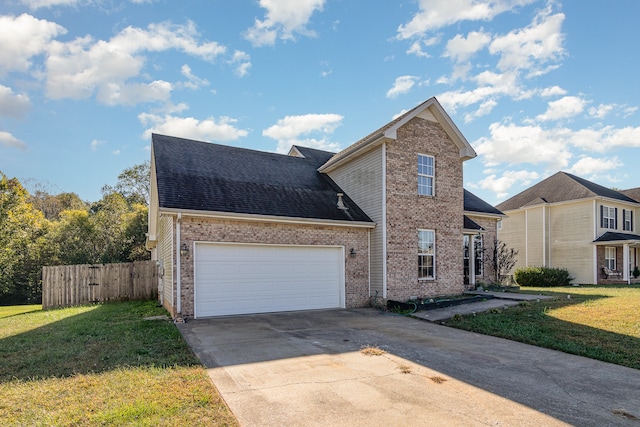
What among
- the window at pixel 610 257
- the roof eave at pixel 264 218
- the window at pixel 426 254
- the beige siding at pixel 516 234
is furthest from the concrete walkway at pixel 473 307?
the window at pixel 610 257

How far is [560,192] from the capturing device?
1014 inches

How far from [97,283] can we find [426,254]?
46.7 feet

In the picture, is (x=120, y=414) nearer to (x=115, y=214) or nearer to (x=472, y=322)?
(x=472, y=322)

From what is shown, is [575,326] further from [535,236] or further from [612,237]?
[535,236]

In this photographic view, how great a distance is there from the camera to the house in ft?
35.3

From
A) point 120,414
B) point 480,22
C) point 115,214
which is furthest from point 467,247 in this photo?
point 115,214

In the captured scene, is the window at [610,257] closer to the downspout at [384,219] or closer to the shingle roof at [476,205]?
the shingle roof at [476,205]

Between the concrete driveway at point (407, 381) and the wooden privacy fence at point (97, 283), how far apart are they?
9564 millimetres

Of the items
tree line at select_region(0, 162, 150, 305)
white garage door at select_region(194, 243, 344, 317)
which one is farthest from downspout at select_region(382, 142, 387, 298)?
tree line at select_region(0, 162, 150, 305)

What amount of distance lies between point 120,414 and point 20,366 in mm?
3339

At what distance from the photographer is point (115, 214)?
29.8 m

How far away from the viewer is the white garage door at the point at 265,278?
1073 centimetres

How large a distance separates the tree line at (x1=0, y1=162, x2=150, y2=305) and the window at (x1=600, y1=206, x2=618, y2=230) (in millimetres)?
32982

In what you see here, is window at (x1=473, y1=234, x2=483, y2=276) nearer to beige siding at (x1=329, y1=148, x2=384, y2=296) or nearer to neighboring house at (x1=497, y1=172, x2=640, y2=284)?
beige siding at (x1=329, y1=148, x2=384, y2=296)
